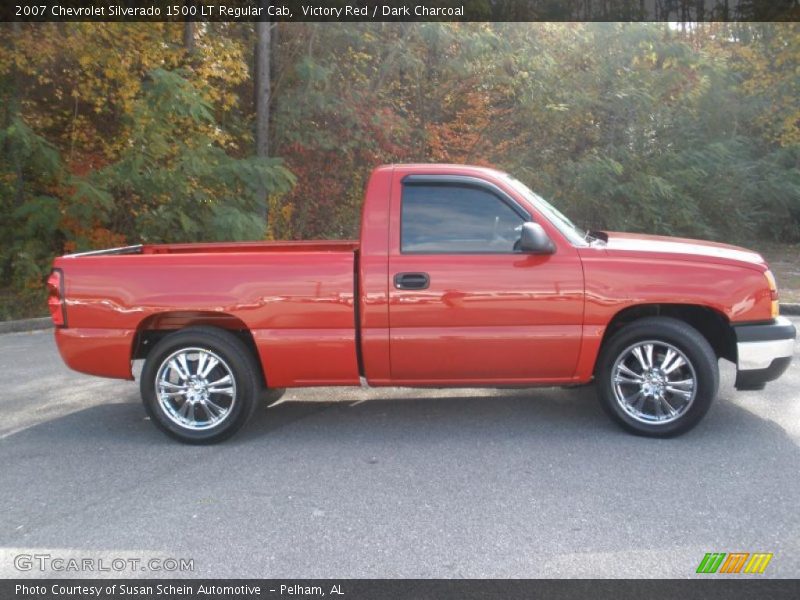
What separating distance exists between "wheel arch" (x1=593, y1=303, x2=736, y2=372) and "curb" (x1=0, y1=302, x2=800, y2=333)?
582 cm

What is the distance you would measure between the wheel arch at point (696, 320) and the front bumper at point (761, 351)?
0.10m

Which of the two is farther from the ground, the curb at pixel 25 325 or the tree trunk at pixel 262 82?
the tree trunk at pixel 262 82

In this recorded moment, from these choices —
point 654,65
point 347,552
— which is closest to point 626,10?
point 654,65

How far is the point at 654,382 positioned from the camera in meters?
5.41

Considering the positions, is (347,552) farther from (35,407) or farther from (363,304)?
(35,407)

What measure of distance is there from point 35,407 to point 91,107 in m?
9.03

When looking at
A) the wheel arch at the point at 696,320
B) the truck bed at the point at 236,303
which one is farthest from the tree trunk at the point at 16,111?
the wheel arch at the point at 696,320

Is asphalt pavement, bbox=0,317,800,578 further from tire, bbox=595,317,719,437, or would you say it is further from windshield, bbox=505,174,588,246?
windshield, bbox=505,174,588,246

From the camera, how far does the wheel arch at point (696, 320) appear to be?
5.54 meters

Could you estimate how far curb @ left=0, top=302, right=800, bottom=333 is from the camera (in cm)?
1085

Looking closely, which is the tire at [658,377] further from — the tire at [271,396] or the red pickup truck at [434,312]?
the tire at [271,396]

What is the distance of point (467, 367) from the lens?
5.43m
